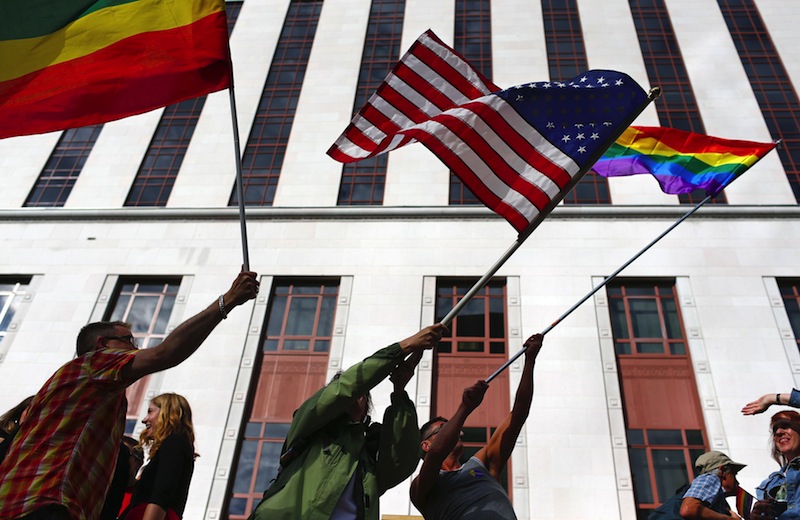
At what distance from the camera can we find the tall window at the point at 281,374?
12570mm

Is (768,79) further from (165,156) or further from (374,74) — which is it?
(165,156)

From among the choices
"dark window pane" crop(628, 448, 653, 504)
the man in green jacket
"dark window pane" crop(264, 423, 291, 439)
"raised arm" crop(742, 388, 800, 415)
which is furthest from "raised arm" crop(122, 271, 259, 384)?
"dark window pane" crop(628, 448, 653, 504)

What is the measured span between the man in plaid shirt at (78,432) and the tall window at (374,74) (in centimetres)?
1343

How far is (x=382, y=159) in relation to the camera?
17.9m

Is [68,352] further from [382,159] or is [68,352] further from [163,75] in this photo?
[163,75]

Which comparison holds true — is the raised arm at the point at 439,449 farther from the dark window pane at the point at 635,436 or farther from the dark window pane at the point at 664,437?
the dark window pane at the point at 664,437

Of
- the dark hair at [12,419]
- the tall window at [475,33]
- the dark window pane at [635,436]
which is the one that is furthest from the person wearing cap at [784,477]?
the tall window at [475,33]

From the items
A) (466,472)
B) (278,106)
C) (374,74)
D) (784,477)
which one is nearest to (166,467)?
(466,472)

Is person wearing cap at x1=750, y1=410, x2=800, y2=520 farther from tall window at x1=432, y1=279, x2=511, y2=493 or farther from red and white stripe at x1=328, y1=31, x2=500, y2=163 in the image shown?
tall window at x1=432, y1=279, x2=511, y2=493

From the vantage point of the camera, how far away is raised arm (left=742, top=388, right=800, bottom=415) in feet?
17.9

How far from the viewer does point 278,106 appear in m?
19.2

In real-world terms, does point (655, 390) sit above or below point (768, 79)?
below

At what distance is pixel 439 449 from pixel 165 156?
16547mm

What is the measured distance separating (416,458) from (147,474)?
1.80 metres
